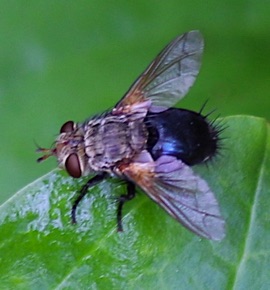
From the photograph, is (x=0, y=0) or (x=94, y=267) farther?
(x=0, y=0)

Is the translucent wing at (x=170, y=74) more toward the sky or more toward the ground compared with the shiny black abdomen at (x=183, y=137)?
more toward the sky

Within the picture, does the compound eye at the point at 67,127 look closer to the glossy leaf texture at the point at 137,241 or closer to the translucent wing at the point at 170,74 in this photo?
the translucent wing at the point at 170,74

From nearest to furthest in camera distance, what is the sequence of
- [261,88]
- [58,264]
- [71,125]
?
[58,264] → [71,125] → [261,88]

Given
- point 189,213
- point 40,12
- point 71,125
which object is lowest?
point 189,213

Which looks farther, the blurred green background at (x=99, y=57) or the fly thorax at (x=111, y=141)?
the blurred green background at (x=99, y=57)

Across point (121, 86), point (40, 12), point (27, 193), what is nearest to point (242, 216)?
point (27, 193)

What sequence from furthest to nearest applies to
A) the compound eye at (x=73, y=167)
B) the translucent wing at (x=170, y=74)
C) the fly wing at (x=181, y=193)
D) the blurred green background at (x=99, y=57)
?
the blurred green background at (x=99, y=57) → the translucent wing at (x=170, y=74) → the compound eye at (x=73, y=167) → the fly wing at (x=181, y=193)

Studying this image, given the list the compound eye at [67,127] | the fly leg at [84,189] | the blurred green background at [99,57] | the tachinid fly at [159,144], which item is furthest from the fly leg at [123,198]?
the blurred green background at [99,57]

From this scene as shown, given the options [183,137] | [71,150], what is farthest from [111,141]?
[183,137]

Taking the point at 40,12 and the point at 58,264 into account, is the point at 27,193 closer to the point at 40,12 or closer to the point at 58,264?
the point at 58,264

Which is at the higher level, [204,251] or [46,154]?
[46,154]
